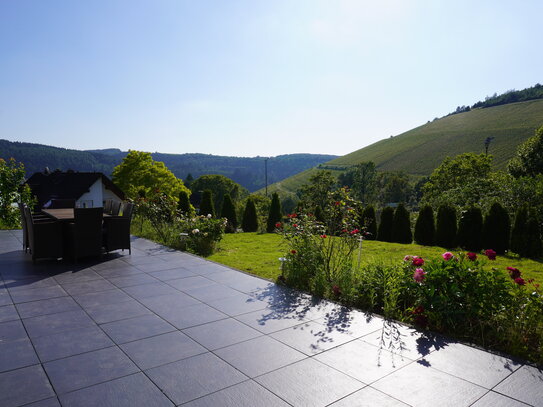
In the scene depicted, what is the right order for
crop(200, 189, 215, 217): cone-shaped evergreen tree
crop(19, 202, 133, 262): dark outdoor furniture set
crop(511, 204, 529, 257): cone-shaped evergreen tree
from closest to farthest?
crop(19, 202, 133, 262): dark outdoor furniture set
crop(511, 204, 529, 257): cone-shaped evergreen tree
crop(200, 189, 215, 217): cone-shaped evergreen tree

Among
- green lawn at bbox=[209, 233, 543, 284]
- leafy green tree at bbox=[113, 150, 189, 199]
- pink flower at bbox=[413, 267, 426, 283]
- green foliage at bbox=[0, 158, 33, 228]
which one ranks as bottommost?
green lawn at bbox=[209, 233, 543, 284]

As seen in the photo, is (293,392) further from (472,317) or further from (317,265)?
(317,265)

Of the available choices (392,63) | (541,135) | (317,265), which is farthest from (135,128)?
(541,135)

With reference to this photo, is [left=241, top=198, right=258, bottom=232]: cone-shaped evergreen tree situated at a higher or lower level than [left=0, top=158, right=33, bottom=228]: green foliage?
lower

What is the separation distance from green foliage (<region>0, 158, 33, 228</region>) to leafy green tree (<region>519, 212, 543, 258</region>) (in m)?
13.4

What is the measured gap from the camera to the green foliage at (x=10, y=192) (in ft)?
32.4

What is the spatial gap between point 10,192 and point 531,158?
26.1 metres

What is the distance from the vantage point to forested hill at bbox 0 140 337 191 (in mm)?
53125

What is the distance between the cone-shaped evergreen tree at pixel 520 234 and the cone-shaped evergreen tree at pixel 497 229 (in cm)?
31

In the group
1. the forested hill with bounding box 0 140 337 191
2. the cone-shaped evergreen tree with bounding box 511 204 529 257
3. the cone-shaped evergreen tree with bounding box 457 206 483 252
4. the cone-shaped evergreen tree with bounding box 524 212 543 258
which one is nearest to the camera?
the cone-shaped evergreen tree with bounding box 524 212 543 258

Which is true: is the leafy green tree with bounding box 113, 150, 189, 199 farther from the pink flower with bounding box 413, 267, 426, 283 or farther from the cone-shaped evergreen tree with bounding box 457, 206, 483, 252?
the pink flower with bounding box 413, 267, 426, 283

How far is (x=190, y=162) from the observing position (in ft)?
344

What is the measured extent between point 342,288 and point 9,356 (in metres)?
3.30

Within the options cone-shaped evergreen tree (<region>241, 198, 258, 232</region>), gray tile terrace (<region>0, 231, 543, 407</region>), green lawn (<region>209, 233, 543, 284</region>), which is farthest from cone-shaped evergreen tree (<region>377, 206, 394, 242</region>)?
gray tile terrace (<region>0, 231, 543, 407</region>)
